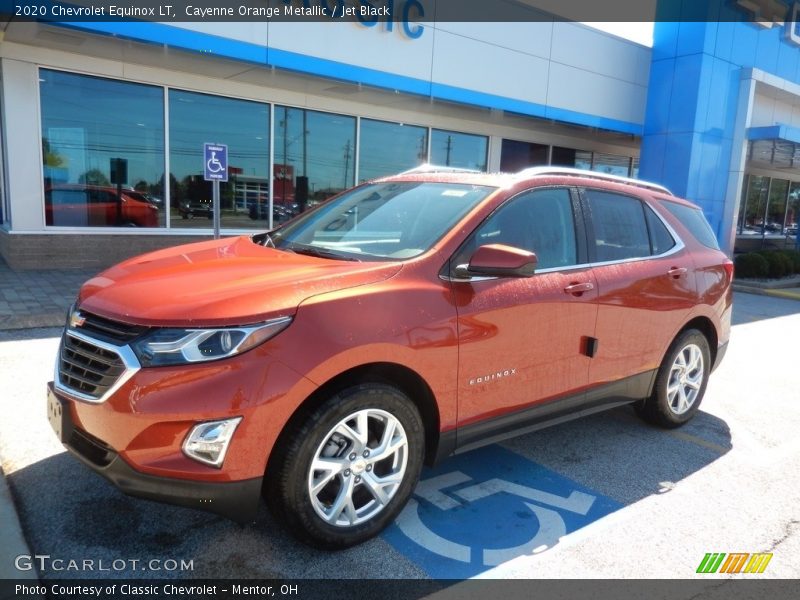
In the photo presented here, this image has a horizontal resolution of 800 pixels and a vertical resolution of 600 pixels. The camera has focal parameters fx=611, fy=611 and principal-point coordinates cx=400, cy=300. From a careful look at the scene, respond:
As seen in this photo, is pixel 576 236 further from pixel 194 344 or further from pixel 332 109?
pixel 332 109

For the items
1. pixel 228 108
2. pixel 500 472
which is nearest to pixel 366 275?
pixel 500 472

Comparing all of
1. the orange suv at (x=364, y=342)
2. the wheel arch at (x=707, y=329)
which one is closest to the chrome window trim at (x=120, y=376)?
the orange suv at (x=364, y=342)

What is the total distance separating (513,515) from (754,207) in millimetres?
24146

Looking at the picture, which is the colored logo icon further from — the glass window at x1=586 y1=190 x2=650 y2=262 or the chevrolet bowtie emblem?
the chevrolet bowtie emblem

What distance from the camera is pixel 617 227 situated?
4203 mm

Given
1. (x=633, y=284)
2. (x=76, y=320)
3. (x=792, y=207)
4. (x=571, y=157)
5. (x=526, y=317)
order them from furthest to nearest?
(x=792, y=207)
(x=571, y=157)
(x=633, y=284)
(x=526, y=317)
(x=76, y=320)

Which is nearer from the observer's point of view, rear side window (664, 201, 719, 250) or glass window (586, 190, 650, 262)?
glass window (586, 190, 650, 262)

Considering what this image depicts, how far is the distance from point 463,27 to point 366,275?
10.7 m

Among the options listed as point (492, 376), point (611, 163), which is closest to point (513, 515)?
point (492, 376)

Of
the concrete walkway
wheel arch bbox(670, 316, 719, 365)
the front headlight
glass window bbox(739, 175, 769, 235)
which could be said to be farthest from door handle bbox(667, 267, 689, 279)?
glass window bbox(739, 175, 769, 235)

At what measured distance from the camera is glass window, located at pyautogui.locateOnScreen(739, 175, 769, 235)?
22.7 metres

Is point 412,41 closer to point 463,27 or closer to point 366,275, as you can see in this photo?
point 463,27

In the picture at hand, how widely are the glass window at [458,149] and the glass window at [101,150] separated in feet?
20.5

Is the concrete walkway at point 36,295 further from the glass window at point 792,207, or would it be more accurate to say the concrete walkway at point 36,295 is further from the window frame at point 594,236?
the glass window at point 792,207
